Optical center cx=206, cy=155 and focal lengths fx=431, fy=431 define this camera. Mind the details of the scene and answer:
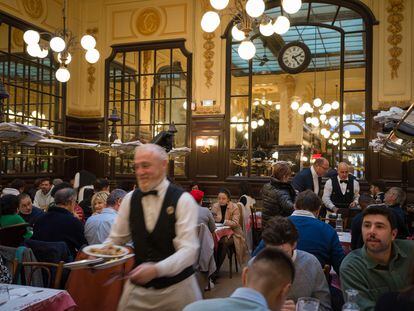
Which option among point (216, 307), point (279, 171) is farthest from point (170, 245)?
point (279, 171)

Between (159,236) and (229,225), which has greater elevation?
(159,236)

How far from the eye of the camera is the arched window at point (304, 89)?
A: 10.3m

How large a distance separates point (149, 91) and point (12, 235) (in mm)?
8089

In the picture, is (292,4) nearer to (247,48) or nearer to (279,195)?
(247,48)

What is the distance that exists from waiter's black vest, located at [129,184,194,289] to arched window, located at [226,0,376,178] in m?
8.50

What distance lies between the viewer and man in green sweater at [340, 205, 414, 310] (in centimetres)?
238

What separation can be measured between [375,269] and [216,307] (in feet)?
4.49

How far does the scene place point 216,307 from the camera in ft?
4.61

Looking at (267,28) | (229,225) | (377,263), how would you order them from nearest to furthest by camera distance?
(377,263) < (267,28) < (229,225)

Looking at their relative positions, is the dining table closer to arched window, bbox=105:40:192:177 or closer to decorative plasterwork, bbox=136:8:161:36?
arched window, bbox=105:40:192:177

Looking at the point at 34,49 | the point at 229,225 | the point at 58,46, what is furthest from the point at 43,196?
the point at 229,225

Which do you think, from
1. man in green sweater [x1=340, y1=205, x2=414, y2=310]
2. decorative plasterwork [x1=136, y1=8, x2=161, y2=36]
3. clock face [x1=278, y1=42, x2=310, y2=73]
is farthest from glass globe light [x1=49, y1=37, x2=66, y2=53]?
clock face [x1=278, y1=42, x2=310, y2=73]

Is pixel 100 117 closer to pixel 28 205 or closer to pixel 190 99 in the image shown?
pixel 190 99

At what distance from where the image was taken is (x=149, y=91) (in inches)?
456
